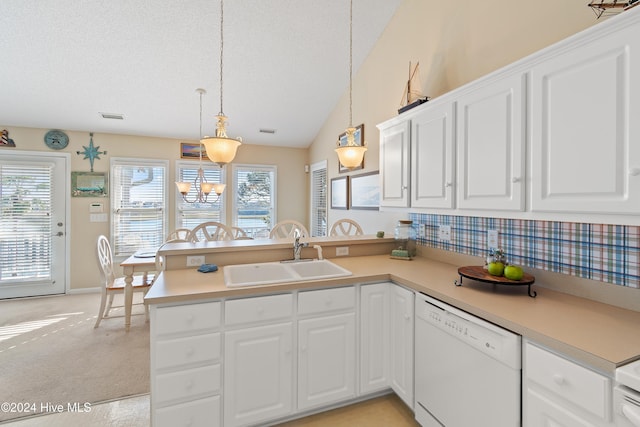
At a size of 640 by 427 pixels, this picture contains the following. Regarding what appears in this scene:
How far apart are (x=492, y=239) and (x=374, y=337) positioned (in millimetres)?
1055

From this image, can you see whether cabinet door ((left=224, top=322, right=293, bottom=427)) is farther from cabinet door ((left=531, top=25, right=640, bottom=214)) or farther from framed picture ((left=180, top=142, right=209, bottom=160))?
framed picture ((left=180, top=142, right=209, bottom=160))

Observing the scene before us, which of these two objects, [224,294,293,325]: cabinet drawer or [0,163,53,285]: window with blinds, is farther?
[0,163,53,285]: window with blinds

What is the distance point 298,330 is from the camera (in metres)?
1.76

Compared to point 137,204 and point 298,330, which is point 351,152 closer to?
point 298,330

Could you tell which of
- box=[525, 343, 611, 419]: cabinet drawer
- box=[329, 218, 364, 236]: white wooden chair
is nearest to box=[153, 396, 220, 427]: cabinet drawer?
box=[525, 343, 611, 419]: cabinet drawer

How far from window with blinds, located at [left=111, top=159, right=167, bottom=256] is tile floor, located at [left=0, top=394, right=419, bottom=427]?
3.18m

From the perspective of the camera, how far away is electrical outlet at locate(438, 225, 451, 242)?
2.36 m

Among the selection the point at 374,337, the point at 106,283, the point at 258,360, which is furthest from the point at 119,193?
the point at 374,337

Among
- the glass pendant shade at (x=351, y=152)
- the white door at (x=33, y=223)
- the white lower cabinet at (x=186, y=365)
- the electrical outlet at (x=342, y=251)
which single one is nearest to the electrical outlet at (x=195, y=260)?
the white lower cabinet at (x=186, y=365)

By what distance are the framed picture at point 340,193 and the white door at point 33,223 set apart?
13.4 ft

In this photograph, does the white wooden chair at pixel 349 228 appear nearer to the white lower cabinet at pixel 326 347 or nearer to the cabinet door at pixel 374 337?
the cabinet door at pixel 374 337

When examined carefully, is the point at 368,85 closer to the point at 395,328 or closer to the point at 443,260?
the point at 443,260

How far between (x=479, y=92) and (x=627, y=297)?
4.04ft

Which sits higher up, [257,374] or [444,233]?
[444,233]
